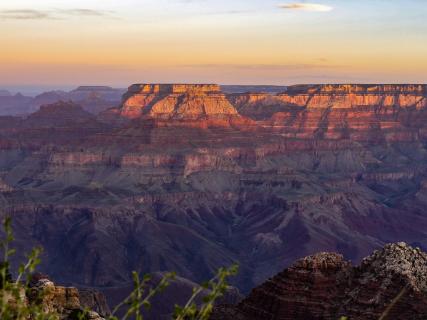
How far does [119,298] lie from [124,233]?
6615cm

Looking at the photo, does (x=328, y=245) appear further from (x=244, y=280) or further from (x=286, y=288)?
(x=286, y=288)

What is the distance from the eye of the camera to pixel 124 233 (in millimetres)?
191250

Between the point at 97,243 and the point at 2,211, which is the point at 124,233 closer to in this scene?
the point at 97,243

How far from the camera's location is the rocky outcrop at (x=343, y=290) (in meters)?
44.8

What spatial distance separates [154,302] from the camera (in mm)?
120438

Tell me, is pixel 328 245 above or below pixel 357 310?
below

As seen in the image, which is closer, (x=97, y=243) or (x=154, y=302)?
(x=154, y=302)

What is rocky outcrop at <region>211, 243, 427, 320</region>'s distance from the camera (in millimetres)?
44781

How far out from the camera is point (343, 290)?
4731 cm

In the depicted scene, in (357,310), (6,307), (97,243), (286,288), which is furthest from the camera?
(97,243)

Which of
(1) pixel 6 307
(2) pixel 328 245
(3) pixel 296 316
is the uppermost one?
(1) pixel 6 307

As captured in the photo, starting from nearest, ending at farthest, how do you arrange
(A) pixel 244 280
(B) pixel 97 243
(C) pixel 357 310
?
(C) pixel 357 310, (A) pixel 244 280, (B) pixel 97 243

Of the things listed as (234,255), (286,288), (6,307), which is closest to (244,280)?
(234,255)

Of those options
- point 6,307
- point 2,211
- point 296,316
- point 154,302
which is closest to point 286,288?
point 296,316
